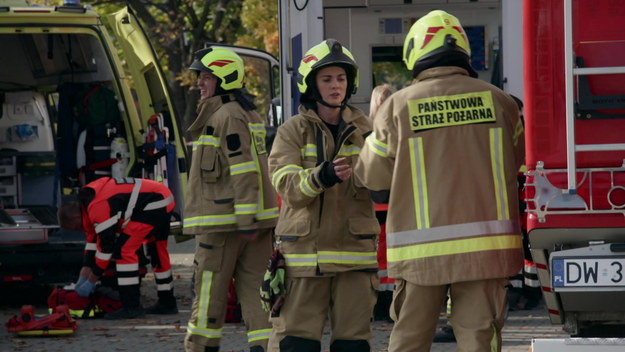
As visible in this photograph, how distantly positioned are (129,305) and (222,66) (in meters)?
3.23

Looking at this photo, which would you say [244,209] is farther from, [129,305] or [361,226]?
[129,305]

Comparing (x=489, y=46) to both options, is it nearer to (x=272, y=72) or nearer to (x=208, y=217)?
(x=272, y=72)

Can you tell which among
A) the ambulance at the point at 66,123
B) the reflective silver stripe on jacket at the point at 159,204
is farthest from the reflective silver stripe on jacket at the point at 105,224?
the ambulance at the point at 66,123

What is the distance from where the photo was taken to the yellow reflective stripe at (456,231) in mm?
5195

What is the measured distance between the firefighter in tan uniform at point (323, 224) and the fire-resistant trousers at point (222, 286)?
115 cm

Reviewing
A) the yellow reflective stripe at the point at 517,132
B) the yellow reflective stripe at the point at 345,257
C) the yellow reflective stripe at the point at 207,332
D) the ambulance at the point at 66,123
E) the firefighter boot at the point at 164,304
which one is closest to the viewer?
the yellow reflective stripe at the point at 517,132

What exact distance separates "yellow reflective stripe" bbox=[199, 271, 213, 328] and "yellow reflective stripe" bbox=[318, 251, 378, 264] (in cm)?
146

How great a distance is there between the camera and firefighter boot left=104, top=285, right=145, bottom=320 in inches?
408

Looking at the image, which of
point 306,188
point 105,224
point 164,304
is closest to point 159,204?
point 105,224

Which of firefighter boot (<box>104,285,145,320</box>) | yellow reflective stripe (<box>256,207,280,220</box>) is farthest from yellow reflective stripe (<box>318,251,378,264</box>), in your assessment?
firefighter boot (<box>104,285,145,320</box>)

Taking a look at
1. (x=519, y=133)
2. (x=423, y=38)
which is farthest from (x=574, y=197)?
(x=423, y=38)

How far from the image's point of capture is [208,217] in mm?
7500

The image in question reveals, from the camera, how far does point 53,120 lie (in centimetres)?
1338

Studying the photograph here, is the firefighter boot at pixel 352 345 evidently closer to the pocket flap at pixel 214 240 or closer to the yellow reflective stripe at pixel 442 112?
the yellow reflective stripe at pixel 442 112
